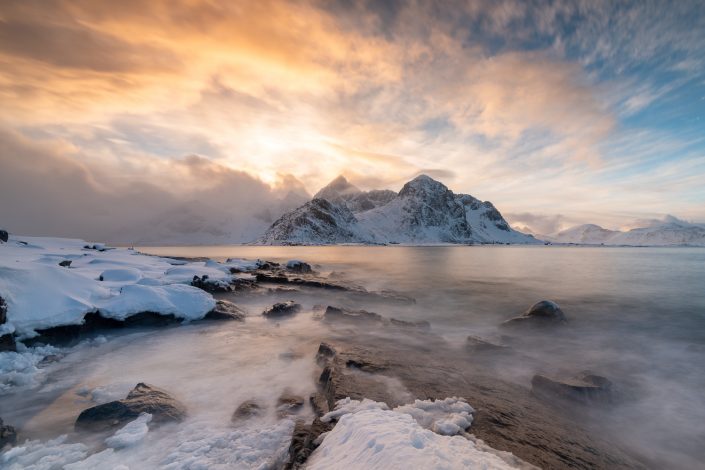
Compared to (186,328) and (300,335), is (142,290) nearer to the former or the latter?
(186,328)

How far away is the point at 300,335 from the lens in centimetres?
1476

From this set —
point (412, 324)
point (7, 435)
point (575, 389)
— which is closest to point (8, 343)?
point (7, 435)

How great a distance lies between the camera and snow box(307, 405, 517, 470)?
448 centimetres

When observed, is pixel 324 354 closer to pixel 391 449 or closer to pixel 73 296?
pixel 391 449

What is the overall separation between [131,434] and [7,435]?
2.46 m

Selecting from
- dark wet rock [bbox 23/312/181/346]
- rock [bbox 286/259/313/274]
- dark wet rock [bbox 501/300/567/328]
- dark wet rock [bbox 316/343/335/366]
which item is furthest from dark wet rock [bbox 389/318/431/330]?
rock [bbox 286/259/313/274]

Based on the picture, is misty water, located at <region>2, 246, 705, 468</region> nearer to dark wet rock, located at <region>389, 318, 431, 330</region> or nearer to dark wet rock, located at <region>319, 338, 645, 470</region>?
dark wet rock, located at <region>389, 318, 431, 330</region>

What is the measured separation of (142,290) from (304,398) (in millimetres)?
11810

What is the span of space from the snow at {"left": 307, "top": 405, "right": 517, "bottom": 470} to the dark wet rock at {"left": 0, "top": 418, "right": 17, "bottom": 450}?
6368 millimetres

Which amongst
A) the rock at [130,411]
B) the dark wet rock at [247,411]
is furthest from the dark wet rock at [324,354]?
the rock at [130,411]

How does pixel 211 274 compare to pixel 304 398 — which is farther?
pixel 211 274

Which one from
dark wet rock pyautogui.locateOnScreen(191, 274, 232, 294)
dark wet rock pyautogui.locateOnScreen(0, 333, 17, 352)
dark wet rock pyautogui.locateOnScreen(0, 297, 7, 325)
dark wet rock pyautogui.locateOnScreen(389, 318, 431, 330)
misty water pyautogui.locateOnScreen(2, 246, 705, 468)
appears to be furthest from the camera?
dark wet rock pyautogui.locateOnScreen(191, 274, 232, 294)

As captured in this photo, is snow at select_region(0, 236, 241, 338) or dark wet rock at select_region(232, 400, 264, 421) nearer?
dark wet rock at select_region(232, 400, 264, 421)

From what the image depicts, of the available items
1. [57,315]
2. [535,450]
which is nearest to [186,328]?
[57,315]
